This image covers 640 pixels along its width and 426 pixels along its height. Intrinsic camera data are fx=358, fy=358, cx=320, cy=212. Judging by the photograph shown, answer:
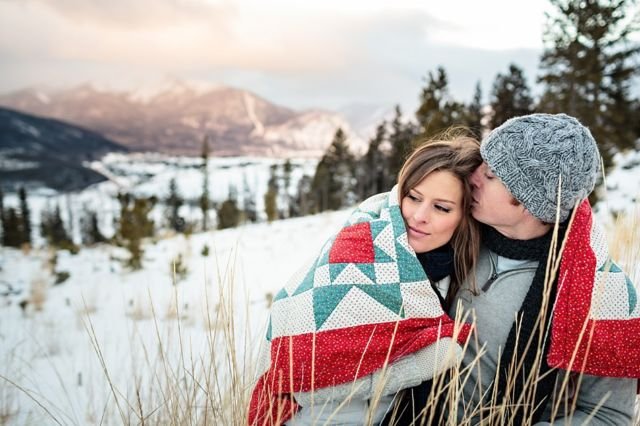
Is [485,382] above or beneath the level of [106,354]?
above

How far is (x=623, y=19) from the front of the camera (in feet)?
35.0

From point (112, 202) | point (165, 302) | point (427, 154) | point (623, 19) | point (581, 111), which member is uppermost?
point (623, 19)

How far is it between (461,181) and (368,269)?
63 centimetres

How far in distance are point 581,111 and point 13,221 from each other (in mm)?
48605

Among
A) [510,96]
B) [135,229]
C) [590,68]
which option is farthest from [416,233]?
[510,96]

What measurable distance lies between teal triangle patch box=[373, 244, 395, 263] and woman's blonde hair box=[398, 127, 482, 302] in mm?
372

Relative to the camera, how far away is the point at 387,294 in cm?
145

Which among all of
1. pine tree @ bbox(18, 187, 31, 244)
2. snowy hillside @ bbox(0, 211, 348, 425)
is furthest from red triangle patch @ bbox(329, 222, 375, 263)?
pine tree @ bbox(18, 187, 31, 244)

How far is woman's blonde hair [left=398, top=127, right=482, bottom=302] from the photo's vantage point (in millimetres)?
1663

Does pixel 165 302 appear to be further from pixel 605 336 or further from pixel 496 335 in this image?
pixel 605 336

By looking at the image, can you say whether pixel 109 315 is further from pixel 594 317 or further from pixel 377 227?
pixel 594 317

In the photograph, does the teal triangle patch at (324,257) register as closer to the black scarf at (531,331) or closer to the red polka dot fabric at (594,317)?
the black scarf at (531,331)

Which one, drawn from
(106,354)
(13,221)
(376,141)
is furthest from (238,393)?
(13,221)

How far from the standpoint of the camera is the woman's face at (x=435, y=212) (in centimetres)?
162
